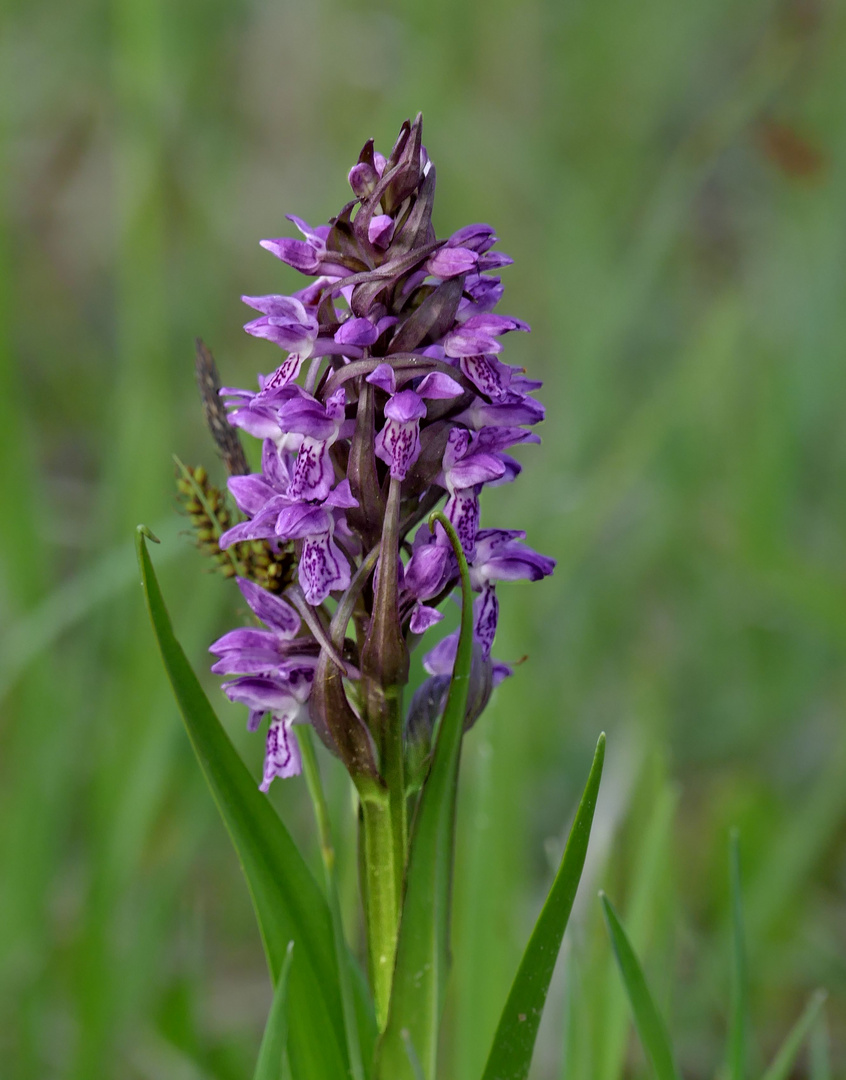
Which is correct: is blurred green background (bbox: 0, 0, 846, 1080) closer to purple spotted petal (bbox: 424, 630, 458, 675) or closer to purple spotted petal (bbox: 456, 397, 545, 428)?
purple spotted petal (bbox: 424, 630, 458, 675)

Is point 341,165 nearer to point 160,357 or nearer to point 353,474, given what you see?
point 160,357

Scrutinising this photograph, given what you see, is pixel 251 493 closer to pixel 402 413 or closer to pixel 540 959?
pixel 402 413

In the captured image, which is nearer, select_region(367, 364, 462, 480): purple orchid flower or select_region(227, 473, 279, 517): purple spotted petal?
select_region(367, 364, 462, 480): purple orchid flower

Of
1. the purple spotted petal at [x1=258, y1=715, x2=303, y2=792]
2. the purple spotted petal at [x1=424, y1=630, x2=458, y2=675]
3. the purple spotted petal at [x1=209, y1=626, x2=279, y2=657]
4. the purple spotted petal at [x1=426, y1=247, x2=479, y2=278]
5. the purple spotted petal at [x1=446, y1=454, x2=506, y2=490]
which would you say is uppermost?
the purple spotted petal at [x1=426, y1=247, x2=479, y2=278]

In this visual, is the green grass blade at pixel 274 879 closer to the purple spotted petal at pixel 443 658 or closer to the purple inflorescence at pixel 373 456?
the purple inflorescence at pixel 373 456

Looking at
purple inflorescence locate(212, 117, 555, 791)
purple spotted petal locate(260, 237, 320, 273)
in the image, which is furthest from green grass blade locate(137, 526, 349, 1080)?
purple spotted petal locate(260, 237, 320, 273)

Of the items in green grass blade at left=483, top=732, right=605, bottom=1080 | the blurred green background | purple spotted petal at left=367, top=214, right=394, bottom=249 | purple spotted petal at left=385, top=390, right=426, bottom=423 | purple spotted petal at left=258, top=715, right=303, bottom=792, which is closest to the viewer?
green grass blade at left=483, top=732, right=605, bottom=1080

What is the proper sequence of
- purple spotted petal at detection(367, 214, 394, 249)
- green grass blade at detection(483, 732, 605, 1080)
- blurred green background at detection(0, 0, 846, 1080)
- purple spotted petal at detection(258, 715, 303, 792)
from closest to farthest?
green grass blade at detection(483, 732, 605, 1080)
purple spotted petal at detection(367, 214, 394, 249)
purple spotted petal at detection(258, 715, 303, 792)
blurred green background at detection(0, 0, 846, 1080)

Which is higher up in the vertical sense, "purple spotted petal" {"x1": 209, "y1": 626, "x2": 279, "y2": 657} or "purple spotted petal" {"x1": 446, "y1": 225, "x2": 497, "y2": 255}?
"purple spotted petal" {"x1": 446, "y1": 225, "x2": 497, "y2": 255}
